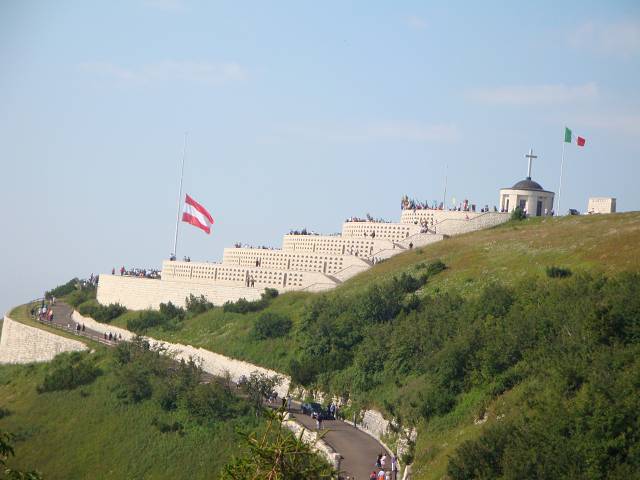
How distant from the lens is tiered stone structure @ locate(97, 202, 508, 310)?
191ft

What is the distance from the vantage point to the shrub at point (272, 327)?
167 ft

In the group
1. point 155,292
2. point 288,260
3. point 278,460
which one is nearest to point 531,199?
point 288,260

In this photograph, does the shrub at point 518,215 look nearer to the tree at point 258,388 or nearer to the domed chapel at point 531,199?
the domed chapel at point 531,199

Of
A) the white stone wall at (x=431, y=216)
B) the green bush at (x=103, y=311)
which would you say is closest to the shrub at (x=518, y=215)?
the white stone wall at (x=431, y=216)

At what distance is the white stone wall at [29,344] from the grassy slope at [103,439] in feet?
18.4

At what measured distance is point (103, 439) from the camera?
44.0 metres

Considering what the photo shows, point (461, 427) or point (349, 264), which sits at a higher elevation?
point (349, 264)

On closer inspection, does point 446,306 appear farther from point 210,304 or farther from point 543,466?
point 210,304

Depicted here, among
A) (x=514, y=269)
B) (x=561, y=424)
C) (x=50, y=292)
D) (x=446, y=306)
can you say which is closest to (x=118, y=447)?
(x=446, y=306)

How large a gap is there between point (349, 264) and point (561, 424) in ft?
103

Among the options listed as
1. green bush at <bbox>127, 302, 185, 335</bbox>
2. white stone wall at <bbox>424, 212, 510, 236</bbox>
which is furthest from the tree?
white stone wall at <bbox>424, 212, 510, 236</bbox>

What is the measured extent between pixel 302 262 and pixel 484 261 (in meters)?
15.3

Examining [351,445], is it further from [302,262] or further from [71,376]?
[302,262]

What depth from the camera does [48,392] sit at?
52.1m
